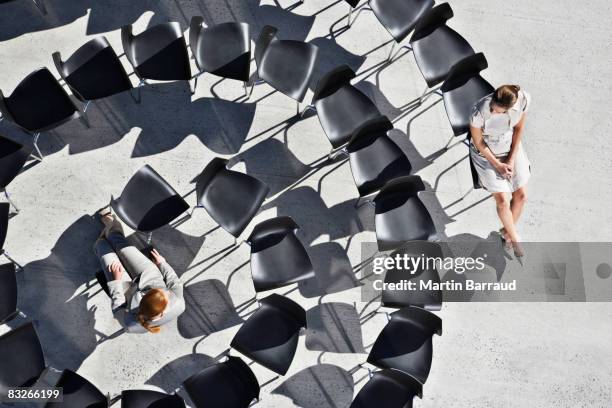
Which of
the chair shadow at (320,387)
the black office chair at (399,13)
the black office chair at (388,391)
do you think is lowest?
the chair shadow at (320,387)

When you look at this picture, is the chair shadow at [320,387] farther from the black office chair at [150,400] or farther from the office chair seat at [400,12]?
the office chair seat at [400,12]

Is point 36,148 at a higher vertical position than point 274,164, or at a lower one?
higher

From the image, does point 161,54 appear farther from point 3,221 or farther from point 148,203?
point 3,221

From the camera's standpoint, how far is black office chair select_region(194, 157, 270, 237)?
4859mm

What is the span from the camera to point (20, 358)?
15.0ft

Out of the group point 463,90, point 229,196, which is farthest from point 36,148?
point 463,90

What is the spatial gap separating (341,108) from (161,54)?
1.51 metres

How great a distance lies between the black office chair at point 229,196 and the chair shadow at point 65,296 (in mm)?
1025

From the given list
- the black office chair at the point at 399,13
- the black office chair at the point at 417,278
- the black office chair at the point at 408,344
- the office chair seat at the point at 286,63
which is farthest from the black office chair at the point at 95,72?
the black office chair at the point at 408,344

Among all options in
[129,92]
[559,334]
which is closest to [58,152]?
[129,92]

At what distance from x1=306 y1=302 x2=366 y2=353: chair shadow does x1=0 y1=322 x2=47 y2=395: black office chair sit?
2012mm

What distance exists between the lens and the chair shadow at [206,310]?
508 cm

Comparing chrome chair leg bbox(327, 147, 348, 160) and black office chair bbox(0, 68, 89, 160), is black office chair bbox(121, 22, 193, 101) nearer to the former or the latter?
black office chair bbox(0, 68, 89, 160)

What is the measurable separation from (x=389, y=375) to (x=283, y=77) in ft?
8.05
